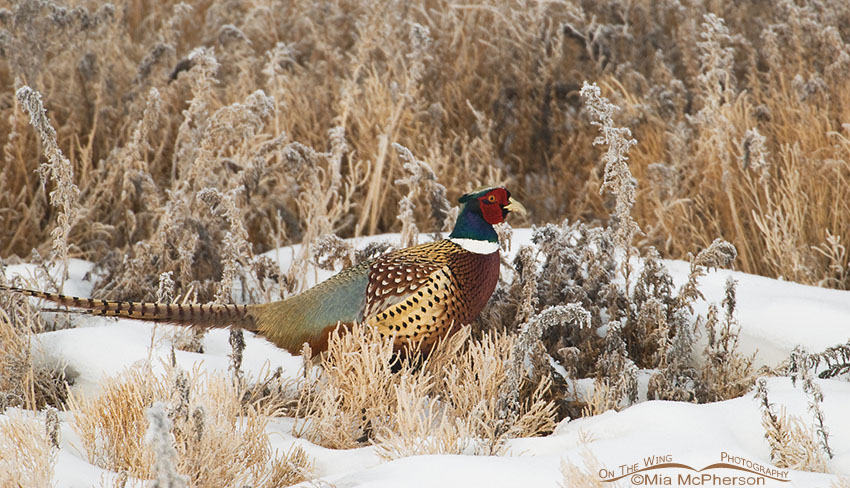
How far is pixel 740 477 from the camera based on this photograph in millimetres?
2297

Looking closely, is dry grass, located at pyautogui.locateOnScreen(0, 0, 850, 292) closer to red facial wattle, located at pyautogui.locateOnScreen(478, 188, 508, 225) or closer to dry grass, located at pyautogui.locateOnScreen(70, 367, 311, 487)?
red facial wattle, located at pyautogui.locateOnScreen(478, 188, 508, 225)

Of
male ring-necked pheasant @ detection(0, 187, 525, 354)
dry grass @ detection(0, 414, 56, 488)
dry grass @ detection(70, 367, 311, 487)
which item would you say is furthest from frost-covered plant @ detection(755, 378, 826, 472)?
dry grass @ detection(0, 414, 56, 488)

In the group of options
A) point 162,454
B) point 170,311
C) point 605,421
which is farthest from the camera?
point 170,311

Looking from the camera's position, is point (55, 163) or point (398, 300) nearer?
point (398, 300)

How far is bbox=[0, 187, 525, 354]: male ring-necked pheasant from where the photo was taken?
3.06 metres

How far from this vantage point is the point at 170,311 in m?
3.03

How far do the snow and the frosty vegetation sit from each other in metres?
0.08

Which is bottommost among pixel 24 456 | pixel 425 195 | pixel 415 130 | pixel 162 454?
pixel 24 456

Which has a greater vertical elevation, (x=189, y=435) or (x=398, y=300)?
(x=398, y=300)

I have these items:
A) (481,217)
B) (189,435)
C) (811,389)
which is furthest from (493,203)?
(189,435)

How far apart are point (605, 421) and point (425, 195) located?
258cm

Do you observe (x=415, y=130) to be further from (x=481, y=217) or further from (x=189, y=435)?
(x=189, y=435)

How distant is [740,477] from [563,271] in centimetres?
152

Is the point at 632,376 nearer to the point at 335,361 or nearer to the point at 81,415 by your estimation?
the point at 335,361
